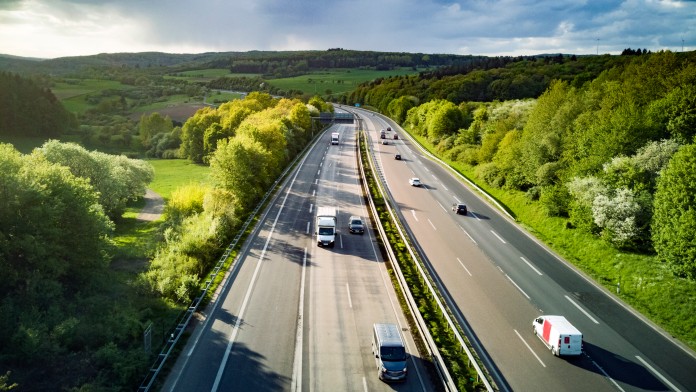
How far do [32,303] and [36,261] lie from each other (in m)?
3.11

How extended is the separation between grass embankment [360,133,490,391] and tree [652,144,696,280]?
1971 cm

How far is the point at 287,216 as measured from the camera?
51250mm

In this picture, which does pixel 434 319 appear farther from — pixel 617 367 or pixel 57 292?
pixel 57 292

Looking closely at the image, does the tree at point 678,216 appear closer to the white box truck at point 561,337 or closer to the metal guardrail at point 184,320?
the white box truck at point 561,337

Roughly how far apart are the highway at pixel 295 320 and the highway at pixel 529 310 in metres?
5.46

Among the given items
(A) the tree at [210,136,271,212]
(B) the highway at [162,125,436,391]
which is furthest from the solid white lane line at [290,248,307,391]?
(A) the tree at [210,136,271,212]

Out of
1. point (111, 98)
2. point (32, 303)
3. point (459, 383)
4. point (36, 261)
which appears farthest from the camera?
point (111, 98)

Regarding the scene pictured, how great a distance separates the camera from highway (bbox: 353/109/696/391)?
2416cm

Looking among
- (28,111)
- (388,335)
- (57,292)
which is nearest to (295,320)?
(388,335)

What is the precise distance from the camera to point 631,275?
3600cm

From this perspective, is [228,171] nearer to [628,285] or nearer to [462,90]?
[628,285]

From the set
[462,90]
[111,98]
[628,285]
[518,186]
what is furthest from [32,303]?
[111,98]

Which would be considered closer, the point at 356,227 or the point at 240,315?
the point at 240,315

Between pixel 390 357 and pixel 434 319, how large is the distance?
284 inches
